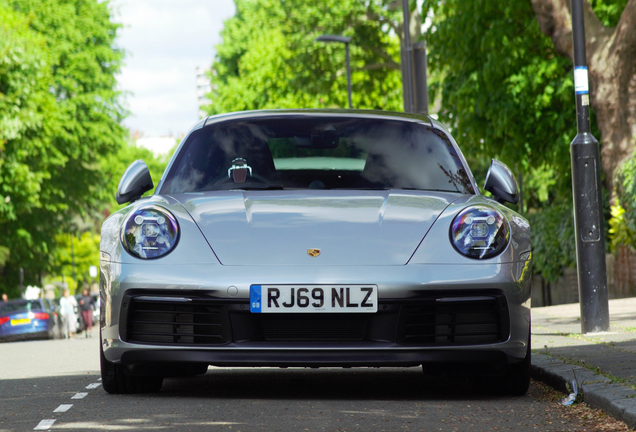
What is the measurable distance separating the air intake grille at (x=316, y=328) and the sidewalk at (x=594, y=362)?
52.0 inches

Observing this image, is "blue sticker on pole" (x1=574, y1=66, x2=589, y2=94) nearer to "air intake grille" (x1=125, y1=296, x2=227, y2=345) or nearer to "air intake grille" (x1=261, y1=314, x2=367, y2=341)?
"air intake grille" (x1=261, y1=314, x2=367, y2=341)

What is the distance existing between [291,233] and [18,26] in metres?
26.6

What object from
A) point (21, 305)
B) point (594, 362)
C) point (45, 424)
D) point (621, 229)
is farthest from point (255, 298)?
point (21, 305)

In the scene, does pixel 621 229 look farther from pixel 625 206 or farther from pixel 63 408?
pixel 63 408

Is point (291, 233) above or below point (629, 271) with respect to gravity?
above

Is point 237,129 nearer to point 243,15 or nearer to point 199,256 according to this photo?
Result: point 199,256

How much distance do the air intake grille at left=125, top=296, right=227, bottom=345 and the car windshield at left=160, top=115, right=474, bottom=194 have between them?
101 cm

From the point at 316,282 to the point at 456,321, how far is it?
78cm

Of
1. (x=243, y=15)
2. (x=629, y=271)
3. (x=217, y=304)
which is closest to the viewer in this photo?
(x=217, y=304)

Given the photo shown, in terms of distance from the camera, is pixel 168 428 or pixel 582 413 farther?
pixel 582 413

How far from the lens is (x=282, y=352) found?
5512mm

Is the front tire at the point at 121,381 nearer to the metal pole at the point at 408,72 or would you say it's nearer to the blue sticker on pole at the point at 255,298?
the blue sticker on pole at the point at 255,298

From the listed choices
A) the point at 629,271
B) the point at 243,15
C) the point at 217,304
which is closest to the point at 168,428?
the point at 217,304

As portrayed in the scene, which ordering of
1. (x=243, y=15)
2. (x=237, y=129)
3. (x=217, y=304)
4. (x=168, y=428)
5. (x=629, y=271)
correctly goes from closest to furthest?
(x=168, y=428) → (x=217, y=304) → (x=237, y=129) → (x=629, y=271) → (x=243, y=15)
